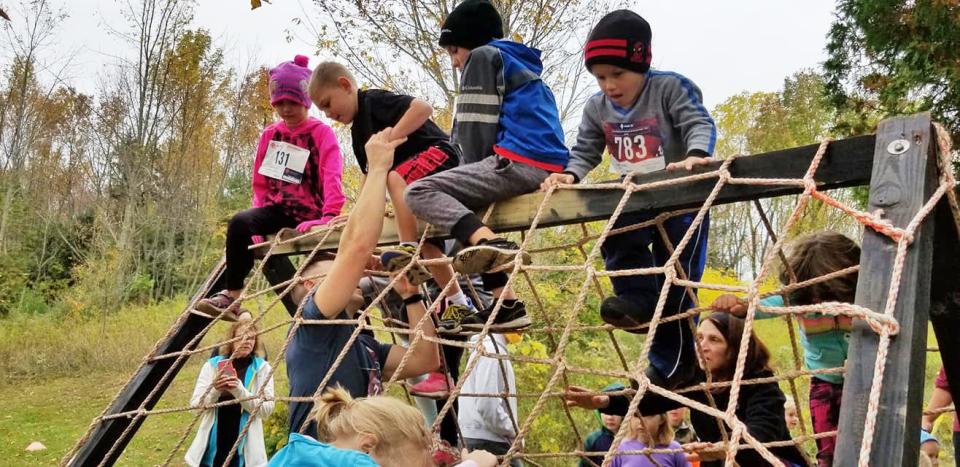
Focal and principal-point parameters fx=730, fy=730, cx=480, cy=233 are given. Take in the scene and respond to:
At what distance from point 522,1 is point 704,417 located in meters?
4.65

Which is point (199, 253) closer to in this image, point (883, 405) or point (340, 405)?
point (340, 405)

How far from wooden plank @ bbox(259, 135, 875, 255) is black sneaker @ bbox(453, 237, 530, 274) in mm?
134

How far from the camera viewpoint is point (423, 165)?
7.79 ft

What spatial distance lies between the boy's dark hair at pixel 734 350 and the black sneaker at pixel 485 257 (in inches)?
32.2

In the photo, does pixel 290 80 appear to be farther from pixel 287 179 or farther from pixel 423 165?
→ pixel 423 165

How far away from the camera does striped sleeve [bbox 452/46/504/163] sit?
2.14 meters

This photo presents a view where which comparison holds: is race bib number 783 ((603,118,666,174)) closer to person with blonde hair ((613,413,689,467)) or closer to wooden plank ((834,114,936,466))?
wooden plank ((834,114,936,466))

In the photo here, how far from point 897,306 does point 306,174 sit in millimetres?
2374

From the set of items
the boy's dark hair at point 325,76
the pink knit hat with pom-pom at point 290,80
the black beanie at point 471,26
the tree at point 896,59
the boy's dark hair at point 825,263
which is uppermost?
the tree at point 896,59

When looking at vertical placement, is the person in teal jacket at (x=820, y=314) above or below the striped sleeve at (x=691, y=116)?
below

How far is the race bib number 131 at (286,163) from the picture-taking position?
299 cm

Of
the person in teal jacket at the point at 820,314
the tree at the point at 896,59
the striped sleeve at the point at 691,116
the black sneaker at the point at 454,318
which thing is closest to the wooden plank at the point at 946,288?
the person in teal jacket at the point at 820,314

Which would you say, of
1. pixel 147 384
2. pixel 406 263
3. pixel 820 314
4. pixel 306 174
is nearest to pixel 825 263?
pixel 820 314

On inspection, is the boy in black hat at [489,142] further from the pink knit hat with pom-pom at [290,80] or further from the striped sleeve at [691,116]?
the pink knit hat with pom-pom at [290,80]
